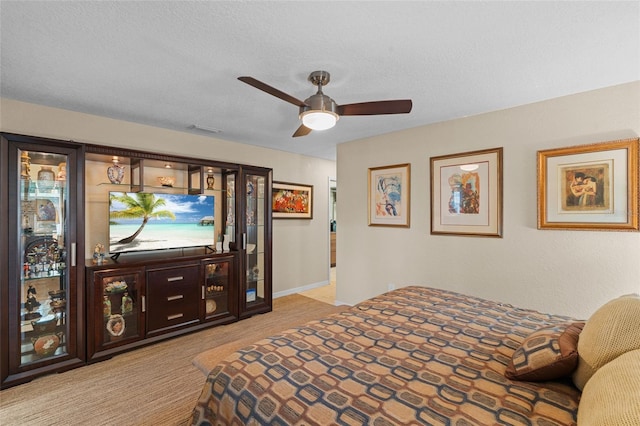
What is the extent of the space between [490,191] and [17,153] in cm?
445

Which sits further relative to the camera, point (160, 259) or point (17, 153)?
point (160, 259)

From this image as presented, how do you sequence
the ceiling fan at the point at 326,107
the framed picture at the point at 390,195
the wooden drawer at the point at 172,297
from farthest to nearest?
the framed picture at the point at 390,195 → the wooden drawer at the point at 172,297 → the ceiling fan at the point at 326,107

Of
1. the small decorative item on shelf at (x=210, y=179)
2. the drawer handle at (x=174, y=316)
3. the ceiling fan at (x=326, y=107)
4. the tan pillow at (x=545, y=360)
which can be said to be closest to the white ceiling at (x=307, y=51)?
the ceiling fan at (x=326, y=107)

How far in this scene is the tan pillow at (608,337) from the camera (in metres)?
1.14

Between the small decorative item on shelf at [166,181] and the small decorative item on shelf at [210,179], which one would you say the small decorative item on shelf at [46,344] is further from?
the small decorative item on shelf at [210,179]

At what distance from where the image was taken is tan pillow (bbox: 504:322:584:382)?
126cm

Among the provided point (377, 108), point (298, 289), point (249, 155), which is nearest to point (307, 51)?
point (377, 108)

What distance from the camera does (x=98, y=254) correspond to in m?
3.19

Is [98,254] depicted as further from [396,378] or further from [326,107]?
[396,378]

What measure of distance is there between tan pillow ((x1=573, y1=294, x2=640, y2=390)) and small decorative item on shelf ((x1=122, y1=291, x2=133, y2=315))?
3709 mm

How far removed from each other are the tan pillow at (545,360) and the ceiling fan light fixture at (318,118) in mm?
1779

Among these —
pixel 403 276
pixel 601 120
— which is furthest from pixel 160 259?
pixel 601 120

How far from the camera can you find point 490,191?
3.19m

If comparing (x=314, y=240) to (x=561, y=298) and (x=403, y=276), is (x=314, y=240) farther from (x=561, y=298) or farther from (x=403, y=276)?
(x=561, y=298)
